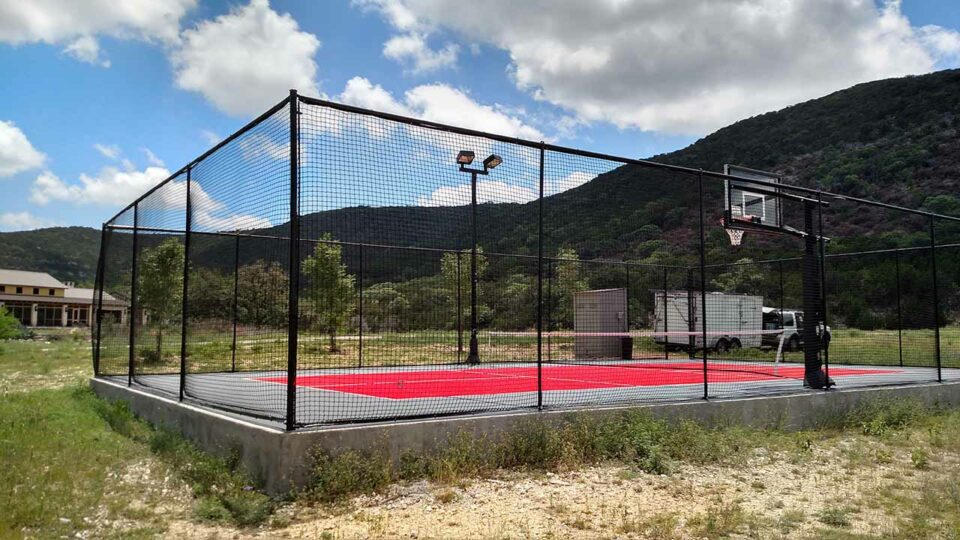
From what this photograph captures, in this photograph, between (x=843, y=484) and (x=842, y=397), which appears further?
(x=842, y=397)

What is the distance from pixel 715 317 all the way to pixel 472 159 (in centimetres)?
1485

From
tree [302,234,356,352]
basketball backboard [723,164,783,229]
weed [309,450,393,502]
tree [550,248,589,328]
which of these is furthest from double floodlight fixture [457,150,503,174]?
tree [550,248,589,328]

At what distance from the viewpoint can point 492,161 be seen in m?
6.54

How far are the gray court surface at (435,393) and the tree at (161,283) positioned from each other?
1349mm

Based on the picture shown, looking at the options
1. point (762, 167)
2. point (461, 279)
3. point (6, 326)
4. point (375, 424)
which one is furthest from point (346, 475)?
point (762, 167)

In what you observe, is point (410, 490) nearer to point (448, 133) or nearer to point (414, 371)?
point (448, 133)

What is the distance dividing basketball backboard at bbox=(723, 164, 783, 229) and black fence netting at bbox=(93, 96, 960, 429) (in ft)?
0.15

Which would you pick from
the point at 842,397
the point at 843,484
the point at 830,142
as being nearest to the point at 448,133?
the point at 843,484

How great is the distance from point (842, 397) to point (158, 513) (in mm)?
8092

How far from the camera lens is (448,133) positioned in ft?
19.9

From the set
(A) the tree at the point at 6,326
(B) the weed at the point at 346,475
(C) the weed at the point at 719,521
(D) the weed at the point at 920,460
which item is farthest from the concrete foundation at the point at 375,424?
(A) the tree at the point at 6,326

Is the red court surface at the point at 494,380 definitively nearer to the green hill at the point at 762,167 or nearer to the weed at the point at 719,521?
the green hill at the point at 762,167

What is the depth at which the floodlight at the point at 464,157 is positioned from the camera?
6258 mm

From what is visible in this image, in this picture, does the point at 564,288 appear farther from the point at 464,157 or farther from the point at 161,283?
the point at 464,157
